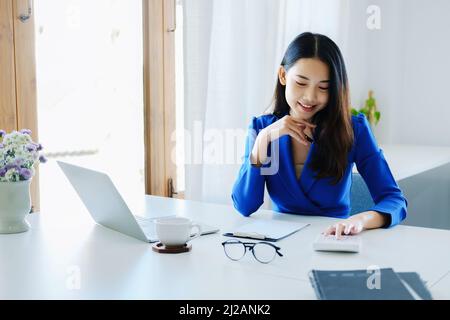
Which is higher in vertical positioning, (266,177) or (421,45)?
(421,45)

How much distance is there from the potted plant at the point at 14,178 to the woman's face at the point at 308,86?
0.77 m

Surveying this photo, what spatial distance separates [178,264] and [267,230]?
0.35m

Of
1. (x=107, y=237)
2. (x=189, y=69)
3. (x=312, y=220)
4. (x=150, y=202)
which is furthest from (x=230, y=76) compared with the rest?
(x=107, y=237)

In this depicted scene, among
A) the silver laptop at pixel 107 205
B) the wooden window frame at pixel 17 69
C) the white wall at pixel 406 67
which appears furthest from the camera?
the white wall at pixel 406 67

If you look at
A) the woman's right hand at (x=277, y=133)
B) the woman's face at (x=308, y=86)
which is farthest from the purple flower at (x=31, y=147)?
the woman's face at (x=308, y=86)

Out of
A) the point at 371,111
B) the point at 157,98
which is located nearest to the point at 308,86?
the point at 157,98

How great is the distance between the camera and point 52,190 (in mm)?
2223

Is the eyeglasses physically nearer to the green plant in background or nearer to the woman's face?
the woman's face

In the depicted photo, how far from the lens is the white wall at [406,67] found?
135 inches

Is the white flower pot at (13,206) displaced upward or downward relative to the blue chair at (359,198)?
upward

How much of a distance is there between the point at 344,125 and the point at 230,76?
903 mm

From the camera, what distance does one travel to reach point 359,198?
6.75 feet

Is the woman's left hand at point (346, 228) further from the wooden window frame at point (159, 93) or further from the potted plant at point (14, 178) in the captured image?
the wooden window frame at point (159, 93)

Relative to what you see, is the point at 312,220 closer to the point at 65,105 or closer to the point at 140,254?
the point at 140,254
